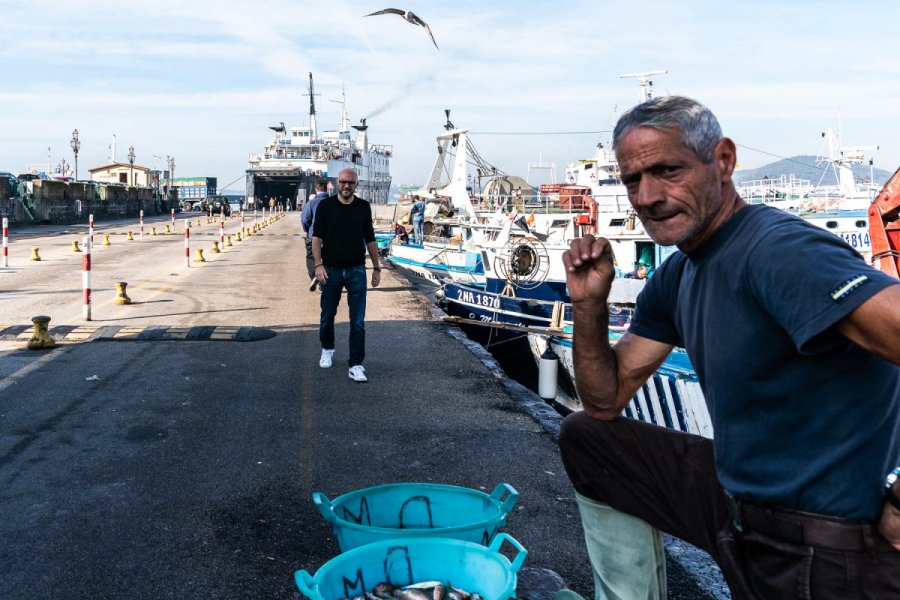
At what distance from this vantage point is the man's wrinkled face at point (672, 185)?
235 centimetres

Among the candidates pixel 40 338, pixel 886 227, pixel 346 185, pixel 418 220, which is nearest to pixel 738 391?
pixel 346 185

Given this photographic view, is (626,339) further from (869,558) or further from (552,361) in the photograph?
(552,361)

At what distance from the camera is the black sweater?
25.8 ft

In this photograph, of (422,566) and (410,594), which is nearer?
(410,594)

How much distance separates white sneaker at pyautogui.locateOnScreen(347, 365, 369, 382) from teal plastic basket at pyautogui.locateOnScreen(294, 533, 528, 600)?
4.72m

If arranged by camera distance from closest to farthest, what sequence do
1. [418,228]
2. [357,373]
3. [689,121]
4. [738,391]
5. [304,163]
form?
[738,391] < [689,121] < [357,373] < [418,228] < [304,163]

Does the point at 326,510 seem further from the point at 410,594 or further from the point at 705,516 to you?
the point at 705,516

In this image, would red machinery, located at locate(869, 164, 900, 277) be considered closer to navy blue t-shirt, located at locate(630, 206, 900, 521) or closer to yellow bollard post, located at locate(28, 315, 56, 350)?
navy blue t-shirt, located at locate(630, 206, 900, 521)

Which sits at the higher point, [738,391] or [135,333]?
[738,391]

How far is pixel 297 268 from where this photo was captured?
2048 centimetres

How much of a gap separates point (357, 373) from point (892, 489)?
19.9ft

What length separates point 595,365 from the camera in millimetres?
2771

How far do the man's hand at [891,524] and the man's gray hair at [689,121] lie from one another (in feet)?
3.53

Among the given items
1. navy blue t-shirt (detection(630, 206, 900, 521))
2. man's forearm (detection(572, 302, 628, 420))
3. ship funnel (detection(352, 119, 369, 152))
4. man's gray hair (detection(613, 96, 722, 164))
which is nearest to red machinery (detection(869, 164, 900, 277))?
man's forearm (detection(572, 302, 628, 420))
